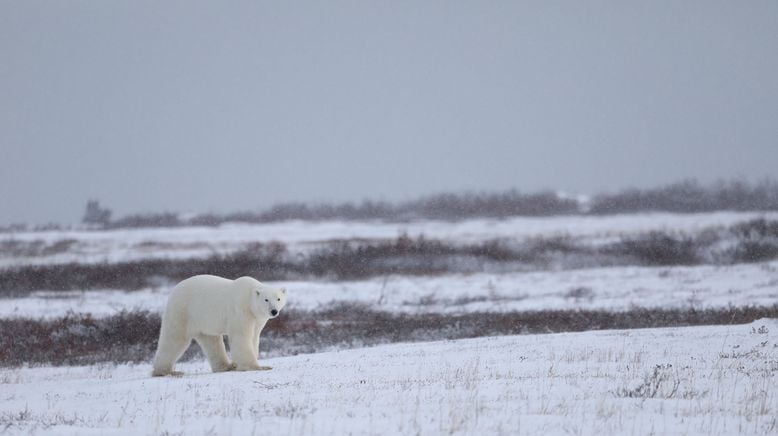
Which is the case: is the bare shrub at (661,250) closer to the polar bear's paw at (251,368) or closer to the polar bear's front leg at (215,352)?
the polar bear's front leg at (215,352)

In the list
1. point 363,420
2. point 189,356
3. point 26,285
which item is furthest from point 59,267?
point 363,420

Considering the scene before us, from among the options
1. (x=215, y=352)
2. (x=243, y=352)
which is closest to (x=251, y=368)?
(x=243, y=352)

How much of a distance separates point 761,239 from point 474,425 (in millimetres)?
32964

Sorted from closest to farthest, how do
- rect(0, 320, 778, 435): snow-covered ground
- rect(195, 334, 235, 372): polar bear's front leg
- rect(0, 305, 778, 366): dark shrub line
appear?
rect(0, 320, 778, 435): snow-covered ground
rect(195, 334, 235, 372): polar bear's front leg
rect(0, 305, 778, 366): dark shrub line

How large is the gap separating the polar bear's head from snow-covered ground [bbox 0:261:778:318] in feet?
36.3

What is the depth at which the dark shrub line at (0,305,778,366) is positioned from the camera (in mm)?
17328

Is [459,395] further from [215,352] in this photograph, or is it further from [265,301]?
[215,352]

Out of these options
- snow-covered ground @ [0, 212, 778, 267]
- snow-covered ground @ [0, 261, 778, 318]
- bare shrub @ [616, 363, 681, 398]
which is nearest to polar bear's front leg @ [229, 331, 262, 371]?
bare shrub @ [616, 363, 681, 398]

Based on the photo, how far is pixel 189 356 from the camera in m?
16.8

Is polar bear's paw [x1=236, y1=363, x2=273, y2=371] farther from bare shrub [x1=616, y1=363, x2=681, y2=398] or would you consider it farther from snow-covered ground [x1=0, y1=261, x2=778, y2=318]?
snow-covered ground [x1=0, y1=261, x2=778, y2=318]

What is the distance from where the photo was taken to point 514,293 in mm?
26484

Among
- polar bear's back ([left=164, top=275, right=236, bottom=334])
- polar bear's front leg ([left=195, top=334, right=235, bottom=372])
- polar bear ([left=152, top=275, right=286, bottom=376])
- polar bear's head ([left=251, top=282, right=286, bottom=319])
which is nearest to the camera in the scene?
polar bear's head ([left=251, top=282, right=286, bottom=319])

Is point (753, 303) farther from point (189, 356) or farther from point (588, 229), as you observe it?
point (588, 229)

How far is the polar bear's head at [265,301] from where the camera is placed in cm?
1071
